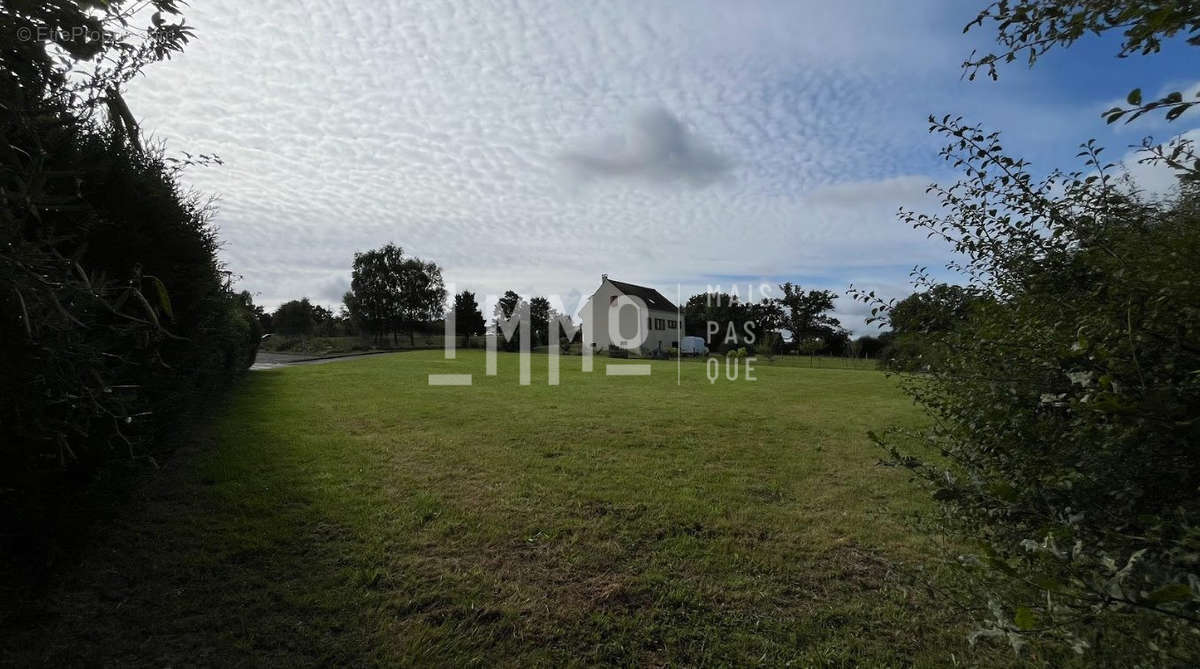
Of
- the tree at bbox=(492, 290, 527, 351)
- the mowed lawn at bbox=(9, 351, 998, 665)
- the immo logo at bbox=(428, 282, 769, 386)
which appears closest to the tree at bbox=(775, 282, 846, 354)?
the immo logo at bbox=(428, 282, 769, 386)

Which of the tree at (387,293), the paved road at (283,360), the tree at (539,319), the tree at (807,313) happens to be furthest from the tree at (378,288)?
the tree at (807,313)

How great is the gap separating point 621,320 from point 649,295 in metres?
8.42

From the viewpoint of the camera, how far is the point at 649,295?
4844 centimetres

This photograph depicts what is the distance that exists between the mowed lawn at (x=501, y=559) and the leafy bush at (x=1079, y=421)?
105 centimetres

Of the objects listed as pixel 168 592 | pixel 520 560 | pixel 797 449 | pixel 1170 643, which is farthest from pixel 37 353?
pixel 797 449

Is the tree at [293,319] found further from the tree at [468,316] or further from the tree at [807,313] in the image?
the tree at [807,313]

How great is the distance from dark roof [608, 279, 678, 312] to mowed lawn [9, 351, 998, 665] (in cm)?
3690

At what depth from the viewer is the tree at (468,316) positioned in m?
49.6

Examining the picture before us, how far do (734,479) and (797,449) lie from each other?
6.43ft

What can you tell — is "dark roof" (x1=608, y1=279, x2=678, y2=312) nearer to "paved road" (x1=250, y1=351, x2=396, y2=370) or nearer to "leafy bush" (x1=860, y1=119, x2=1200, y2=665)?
"paved road" (x1=250, y1=351, x2=396, y2=370)

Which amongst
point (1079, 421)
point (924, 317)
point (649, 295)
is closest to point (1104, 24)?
point (1079, 421)

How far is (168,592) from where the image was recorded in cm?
315

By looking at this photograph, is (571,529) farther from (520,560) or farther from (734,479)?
(734,479)

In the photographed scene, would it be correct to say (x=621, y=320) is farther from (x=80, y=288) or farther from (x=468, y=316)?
(x=80, y=288)
